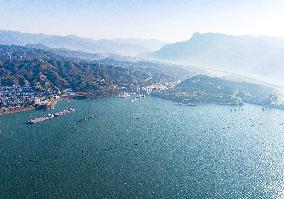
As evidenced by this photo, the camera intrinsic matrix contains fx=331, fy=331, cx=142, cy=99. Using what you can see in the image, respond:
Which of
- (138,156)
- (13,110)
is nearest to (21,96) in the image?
(13,110)

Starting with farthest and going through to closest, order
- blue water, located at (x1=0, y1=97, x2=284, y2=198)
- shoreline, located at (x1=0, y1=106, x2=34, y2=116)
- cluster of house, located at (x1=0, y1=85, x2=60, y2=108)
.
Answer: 1. cluster of house, located at (x1=0, y1=85, x2=60, y2=108)
2. shoreline, located at (x1=0, y1=106, x2=34, y2=116)
3. blue water, located at (x1=0, y1=97, x2=284, y2=198)

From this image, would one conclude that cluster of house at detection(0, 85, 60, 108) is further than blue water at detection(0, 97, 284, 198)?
Yes

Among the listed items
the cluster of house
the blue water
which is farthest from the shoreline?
the blue water

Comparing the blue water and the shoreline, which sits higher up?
the blue water

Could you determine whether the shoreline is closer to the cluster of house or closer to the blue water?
the cluster of house

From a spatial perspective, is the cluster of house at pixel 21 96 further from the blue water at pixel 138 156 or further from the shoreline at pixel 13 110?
the blue water at pixel 138 156

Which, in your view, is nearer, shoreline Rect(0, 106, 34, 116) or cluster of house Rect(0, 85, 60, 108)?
shoreline Rect(0, 106, 34, 116)

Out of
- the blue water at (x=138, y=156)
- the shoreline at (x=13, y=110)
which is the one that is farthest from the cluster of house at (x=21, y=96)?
the blue water at (x=138, y=156)

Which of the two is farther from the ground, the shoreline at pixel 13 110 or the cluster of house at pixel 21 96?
the cluster of house at pixel 21 96

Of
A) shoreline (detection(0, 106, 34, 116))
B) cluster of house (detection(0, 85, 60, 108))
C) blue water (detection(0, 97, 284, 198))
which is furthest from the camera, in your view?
cluster of house (detection(0, 85, 60, 108))
